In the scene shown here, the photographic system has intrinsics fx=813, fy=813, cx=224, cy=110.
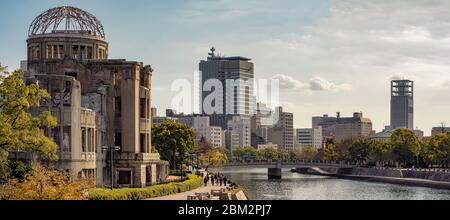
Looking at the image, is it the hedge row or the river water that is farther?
the river water

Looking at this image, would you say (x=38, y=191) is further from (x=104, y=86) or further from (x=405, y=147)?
(x=405, y=147)

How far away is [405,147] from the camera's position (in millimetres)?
176250

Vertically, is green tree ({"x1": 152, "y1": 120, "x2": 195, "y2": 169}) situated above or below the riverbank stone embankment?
above

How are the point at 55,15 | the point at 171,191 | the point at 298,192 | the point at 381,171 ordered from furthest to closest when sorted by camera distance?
the point at 381,171 → the point at 298,192 → the point at 55,15 → the point at 171,191

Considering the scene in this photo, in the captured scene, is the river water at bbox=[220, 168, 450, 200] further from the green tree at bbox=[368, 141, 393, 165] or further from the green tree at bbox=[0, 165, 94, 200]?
the green tree at bbox=[0, 165, 94, 200]

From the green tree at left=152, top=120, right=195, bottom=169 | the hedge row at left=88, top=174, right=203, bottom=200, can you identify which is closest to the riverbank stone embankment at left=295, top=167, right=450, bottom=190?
the green tree at left=152, top=120, right=195, bottom=169

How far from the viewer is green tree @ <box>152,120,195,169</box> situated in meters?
126

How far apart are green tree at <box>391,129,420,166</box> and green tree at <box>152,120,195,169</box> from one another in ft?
212

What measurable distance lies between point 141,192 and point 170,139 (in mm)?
53830

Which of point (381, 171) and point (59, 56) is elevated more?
point (59, 56)
